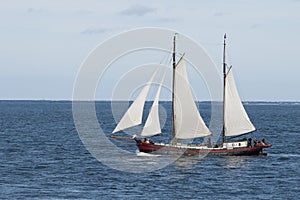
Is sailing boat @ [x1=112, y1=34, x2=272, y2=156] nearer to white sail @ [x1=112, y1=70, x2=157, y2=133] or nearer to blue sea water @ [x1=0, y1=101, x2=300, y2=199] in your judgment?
white sail @ [x1=112, y1=70, x2=157, y2=133]

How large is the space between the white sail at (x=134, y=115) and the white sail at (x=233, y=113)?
13024mm

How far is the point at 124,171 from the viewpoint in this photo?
67.8 m

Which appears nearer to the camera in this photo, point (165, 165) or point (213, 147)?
point (165, 165)

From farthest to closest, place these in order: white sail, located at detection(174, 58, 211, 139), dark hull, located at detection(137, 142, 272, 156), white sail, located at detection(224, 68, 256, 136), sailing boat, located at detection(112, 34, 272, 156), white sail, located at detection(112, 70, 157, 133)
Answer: white sail, located at detection(224, 68, 256, 136) → white sail, located at detection(174, 58, 211, 139) → dark hull, located at detection(137, 142, 272, 156) → sailing boat, located at detection(112, 34, 272, 156) → white sail, located at detection(112, 70, 157, 133)

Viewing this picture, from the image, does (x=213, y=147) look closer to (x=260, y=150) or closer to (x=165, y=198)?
(x=260, y=150)

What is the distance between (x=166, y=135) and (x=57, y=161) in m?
50.1

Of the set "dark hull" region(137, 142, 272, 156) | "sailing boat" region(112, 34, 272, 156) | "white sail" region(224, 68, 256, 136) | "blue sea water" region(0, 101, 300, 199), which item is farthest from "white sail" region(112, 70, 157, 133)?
"white sail" region(224, 68, 256, 136)

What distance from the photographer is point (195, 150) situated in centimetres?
8106

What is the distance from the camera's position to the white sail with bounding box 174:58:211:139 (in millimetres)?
81688

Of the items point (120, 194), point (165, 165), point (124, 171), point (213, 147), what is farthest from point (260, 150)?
point (120, 194)

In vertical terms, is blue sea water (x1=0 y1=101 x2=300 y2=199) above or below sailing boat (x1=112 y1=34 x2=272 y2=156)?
below

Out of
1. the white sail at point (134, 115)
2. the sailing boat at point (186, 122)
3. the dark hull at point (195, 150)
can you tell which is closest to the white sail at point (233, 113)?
the sailing boat at point (186, 122)

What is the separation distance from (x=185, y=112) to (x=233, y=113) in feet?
24.1

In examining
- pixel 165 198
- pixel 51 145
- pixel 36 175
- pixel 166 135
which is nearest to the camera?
pixel 165 198
